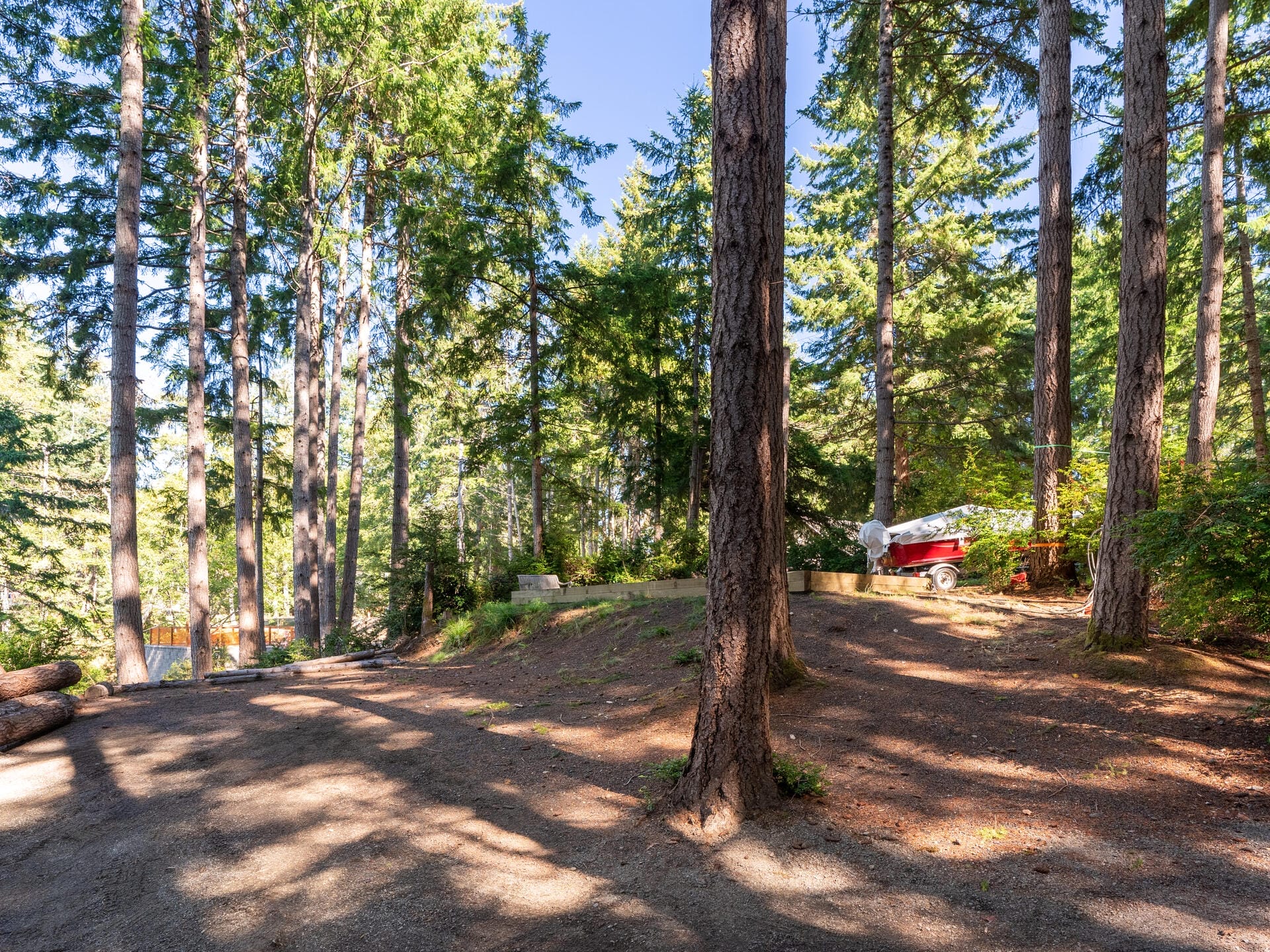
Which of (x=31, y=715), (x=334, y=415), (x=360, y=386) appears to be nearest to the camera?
(x=31, y=715)

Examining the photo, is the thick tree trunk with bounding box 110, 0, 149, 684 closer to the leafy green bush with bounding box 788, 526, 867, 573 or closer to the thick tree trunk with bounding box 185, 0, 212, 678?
the thick tree trunk with bounding box 185, 0, 212, 678

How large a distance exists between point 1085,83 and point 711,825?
13.2 metres

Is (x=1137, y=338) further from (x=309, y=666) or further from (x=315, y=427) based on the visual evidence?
(x=315, y=427)

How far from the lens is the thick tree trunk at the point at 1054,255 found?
9.09 m

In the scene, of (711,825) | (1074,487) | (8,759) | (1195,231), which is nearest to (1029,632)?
(1074,487)

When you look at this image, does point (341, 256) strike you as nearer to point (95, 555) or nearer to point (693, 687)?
point (693, 687)

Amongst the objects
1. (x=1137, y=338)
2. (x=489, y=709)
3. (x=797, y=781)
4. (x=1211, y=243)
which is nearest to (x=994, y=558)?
(x=1137, y=338)

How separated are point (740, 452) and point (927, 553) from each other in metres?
7.85

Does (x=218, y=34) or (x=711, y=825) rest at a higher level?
(x=218, y=34)

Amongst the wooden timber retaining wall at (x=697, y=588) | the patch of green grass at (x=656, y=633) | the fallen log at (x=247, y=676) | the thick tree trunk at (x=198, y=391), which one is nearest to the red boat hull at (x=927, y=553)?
the wooden timber retaining wall at (x=697, y=588)

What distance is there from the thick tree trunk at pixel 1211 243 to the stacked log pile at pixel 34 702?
13617 mm

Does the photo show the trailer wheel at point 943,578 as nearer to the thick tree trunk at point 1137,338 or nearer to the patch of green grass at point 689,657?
the thick tree trunk at point 1137,338

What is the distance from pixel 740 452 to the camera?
4.38 metres

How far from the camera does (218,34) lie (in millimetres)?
12531
